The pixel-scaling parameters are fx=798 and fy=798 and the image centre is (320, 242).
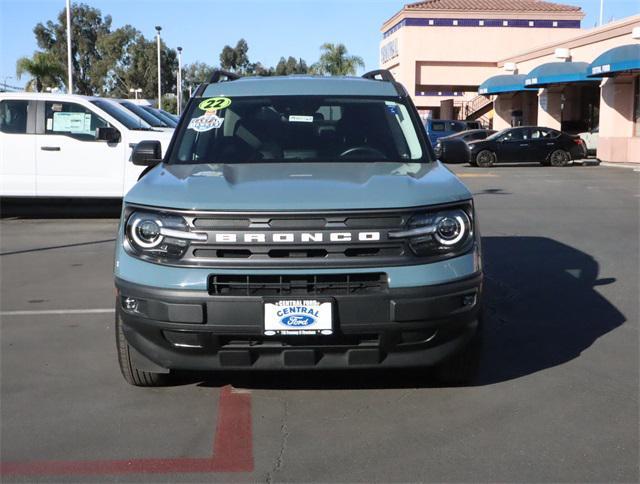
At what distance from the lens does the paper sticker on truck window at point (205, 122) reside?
560 centimetres

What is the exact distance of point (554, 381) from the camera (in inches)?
198

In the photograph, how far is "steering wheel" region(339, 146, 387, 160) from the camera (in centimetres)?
541

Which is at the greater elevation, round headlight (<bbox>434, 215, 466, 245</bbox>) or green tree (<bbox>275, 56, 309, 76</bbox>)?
green tree (<bbox>275, 56, 309, 76</bbox>)

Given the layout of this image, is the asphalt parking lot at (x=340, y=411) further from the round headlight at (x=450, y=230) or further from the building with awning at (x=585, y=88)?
the building with awning at (x=585, y=88)

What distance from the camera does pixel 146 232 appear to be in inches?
171

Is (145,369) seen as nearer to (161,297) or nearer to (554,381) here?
(161,297)

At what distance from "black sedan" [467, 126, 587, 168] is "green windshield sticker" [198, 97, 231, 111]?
74.5 ft

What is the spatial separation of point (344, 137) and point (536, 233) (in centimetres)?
655

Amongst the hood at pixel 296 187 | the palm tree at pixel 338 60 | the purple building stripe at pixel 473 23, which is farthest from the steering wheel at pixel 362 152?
the palm tree at pixel 338 60

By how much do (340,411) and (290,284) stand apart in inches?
Result: 34.5

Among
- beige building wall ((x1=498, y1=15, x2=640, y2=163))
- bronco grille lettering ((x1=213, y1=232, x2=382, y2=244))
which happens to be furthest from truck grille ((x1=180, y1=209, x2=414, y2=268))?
beige building wall ((x1=498, y1=15, x2=640, y2=163))

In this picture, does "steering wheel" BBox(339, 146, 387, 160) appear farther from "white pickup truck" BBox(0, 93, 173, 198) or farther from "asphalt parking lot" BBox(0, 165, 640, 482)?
"white pickup truck" BBox(0, 93, 173, 198)

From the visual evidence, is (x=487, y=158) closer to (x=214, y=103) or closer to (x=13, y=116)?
(x=13, y=116)

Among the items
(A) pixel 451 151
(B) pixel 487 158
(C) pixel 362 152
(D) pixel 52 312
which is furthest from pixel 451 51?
(C) pixel 362 152
